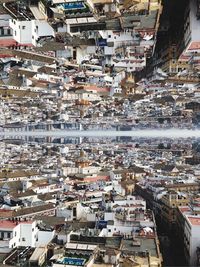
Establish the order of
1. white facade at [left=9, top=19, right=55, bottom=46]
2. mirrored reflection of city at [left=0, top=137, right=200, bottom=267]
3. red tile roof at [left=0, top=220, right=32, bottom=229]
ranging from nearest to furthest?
mirrored reflection of city at [left=0, top=137, right=200, bottom=267]
red tile roof at [left=0, top=220, right=32, bottom=229]
white facade at [left=9, top=19, right=55, bottom=46]

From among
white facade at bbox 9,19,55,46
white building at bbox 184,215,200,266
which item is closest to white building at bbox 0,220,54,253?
white building at bbox 184,215,200,266

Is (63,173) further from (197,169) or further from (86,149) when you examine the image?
(197,169)

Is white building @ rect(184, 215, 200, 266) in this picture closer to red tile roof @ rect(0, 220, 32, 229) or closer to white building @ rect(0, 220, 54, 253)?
white building @ rect(0, 220, 54, 253)

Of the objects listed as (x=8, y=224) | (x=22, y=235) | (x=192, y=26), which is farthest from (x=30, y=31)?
(x=22, y=235)

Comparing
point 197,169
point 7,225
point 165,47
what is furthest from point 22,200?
point 197,169

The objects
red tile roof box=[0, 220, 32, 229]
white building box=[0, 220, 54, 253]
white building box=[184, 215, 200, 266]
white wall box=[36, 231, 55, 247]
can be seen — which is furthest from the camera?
white building box=[184, 215, 200, 266]

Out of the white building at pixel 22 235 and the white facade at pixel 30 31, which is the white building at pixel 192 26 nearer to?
the white facade at pixel 30 31

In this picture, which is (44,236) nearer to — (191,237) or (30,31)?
(191,237)

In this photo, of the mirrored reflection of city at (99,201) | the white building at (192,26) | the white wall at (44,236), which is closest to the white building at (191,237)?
the mirrored reflection of city at (99,201)

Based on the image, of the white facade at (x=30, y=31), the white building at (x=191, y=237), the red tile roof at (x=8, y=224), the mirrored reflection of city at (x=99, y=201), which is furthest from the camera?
the white building at (x=191, y=237)
